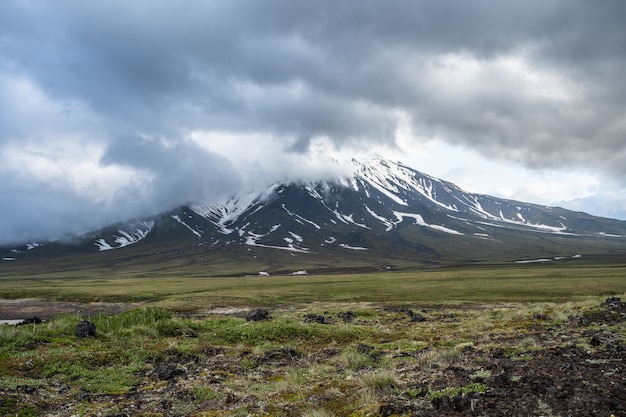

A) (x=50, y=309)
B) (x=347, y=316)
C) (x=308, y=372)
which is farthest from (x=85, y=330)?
(x=50, y=309)

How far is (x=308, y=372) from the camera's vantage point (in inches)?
607

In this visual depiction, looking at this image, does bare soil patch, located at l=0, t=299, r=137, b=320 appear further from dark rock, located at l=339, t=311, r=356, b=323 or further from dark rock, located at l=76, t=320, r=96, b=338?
dark rock, located at l=76, t=320, r=96, b=338

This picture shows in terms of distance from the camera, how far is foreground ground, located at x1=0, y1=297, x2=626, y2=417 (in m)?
9.45

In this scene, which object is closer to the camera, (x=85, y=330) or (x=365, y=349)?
(x=365, y=349)

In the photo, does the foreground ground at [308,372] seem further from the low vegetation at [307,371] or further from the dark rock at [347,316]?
the dark rock at [347,316]

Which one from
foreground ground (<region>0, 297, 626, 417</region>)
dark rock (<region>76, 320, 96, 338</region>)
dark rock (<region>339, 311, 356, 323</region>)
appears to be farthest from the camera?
dark rock (<region>339, 311, 356, 323</region>)

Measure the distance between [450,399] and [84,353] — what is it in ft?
53.4

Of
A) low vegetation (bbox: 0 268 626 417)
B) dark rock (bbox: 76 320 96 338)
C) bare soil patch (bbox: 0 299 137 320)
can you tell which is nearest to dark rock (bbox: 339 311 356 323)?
low vegetation (bbox: 0 268 626 417)

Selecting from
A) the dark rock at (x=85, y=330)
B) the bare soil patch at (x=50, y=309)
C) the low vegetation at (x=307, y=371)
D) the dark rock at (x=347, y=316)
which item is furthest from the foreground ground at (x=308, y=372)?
the bare soil patch at (x=50, y=309)

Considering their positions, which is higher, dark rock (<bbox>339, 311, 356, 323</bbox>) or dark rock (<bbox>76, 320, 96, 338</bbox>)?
dark rock (<bbox>76, 320, 96, 338</bbox>)

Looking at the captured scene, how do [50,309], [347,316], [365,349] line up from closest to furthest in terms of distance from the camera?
[365,349] → [347,316] → [50,309]

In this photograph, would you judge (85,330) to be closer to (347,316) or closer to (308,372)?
(308,372)

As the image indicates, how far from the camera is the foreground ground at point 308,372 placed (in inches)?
372

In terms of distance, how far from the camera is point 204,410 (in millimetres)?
11469
